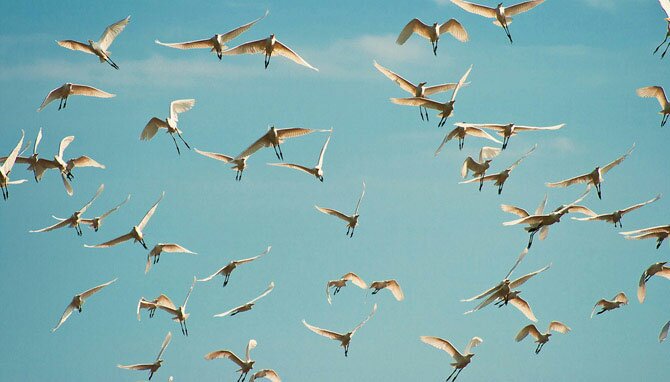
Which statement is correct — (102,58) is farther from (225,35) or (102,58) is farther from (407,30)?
(407,30)

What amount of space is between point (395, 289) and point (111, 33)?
557 inches

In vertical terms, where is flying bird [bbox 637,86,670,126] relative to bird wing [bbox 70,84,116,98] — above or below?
above

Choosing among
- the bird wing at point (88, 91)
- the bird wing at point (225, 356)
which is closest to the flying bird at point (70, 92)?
the bird wing at point (88, 91)

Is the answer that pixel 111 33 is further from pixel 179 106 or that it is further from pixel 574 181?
pixel 574 181

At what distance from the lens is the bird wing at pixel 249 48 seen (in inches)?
1551

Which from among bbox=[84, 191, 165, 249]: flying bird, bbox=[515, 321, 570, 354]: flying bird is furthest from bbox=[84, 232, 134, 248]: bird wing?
bbox=[515, 321, 570, 354]: flying bird

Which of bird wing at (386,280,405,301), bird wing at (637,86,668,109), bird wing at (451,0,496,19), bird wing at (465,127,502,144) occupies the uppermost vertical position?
bird wing at (451,0,496,19)

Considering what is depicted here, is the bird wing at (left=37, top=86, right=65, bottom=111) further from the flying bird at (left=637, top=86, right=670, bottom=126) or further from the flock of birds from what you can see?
the flying bird at (left=637, top=86, right=670, bottom=126)

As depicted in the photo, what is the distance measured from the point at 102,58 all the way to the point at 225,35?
4355 millimetres

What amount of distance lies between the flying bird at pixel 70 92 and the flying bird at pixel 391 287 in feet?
39.0

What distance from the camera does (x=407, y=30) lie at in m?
39.9

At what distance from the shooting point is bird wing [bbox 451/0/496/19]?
130ft

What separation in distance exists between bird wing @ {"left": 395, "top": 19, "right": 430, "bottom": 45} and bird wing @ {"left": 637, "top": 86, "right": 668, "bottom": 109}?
8473 mm

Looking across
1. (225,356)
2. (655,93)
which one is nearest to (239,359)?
(225,356)
